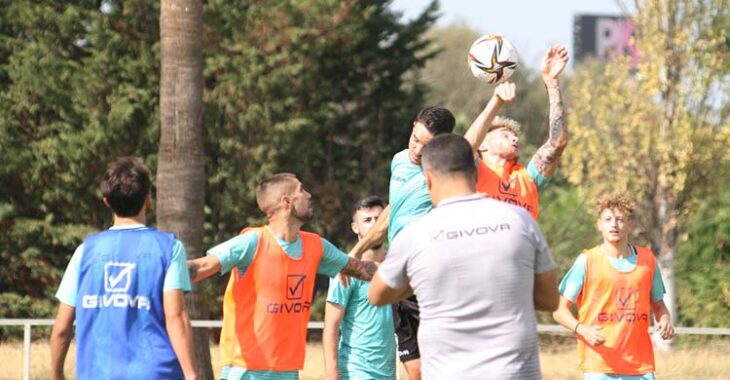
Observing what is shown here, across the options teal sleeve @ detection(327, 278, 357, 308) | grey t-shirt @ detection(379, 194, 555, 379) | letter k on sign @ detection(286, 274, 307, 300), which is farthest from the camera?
teal sleeve @ detection(327, 278, 357, 308)

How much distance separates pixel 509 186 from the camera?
863 centimetres

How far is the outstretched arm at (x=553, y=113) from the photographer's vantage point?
8375 millimetres

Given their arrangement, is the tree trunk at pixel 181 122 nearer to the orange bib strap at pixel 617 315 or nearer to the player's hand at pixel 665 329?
the orange bib strap at pixel 617 315

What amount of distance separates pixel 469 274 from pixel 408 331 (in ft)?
12.9

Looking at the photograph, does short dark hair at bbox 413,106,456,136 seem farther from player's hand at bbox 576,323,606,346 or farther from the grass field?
the grass field

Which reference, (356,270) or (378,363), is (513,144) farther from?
(378,363)

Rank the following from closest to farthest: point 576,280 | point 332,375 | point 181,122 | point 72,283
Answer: point 72,283 → point 332,375 → point 576,280 → point 181,122

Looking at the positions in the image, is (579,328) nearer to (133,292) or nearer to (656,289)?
(656,289)

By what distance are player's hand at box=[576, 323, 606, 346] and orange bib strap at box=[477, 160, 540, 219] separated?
1122mm

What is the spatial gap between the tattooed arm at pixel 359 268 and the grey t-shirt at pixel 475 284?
276 cm

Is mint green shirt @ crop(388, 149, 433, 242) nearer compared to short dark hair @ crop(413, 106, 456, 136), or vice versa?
short dark hair @ crop(413, 106, 456, 136)

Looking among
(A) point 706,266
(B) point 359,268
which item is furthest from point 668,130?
(B) point 359,268

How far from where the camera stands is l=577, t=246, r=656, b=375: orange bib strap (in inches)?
396

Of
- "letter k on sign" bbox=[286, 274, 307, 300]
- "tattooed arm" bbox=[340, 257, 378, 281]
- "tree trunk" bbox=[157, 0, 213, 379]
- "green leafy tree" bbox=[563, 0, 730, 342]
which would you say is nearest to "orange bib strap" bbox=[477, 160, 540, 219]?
"tattooed arm" bbox=[340, 257, 378, 281]
